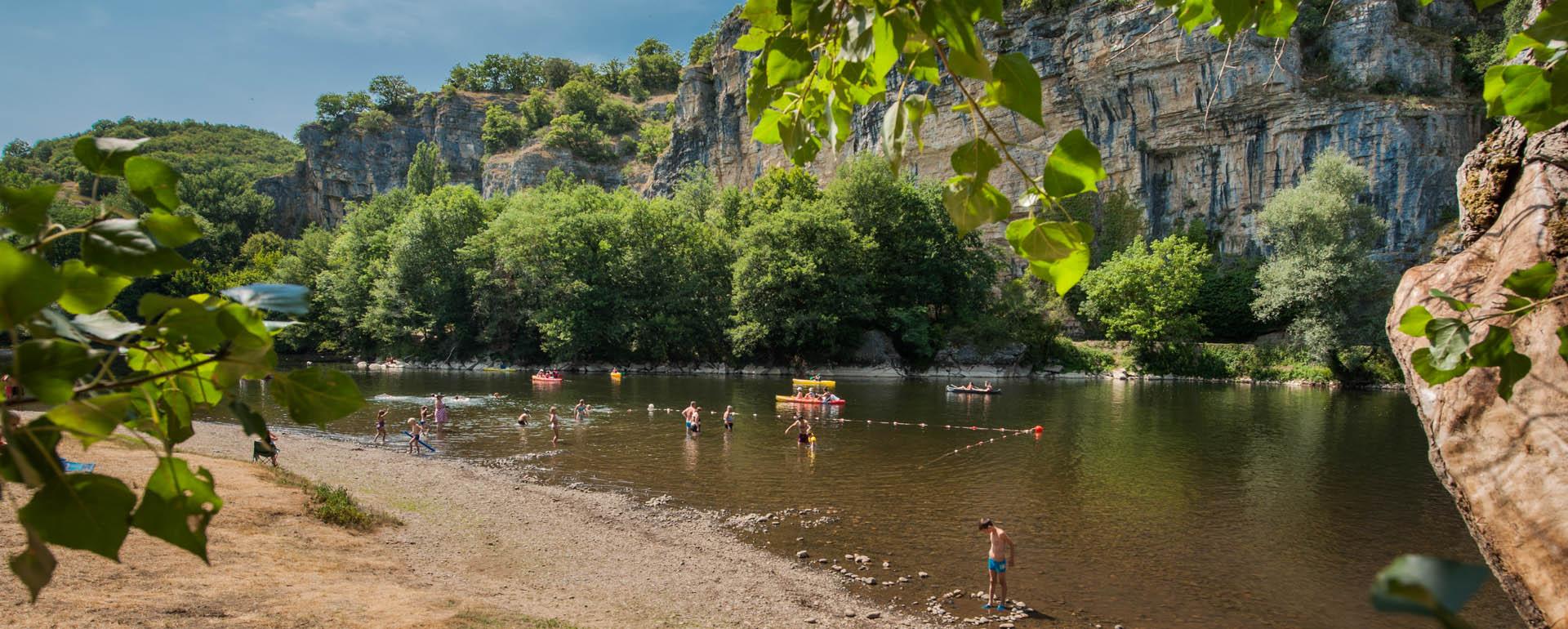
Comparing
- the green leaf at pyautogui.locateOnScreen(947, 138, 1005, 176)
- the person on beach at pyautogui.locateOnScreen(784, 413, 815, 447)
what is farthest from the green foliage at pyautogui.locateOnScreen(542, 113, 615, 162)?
the green leaf at pyautogui.locateOnScreen(947, 138, 1005, 176)

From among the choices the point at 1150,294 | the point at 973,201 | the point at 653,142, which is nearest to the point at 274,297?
the point at 973,201

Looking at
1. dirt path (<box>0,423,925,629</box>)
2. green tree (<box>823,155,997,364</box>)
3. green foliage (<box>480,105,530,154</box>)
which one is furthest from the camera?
green foliage (<box>480,105,530,154</box>)

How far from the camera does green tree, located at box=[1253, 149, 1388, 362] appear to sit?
39094 mm

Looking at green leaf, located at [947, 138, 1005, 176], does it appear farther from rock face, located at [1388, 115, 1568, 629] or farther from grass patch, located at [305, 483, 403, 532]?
grass patch, located at [305, 483, 403, 532]

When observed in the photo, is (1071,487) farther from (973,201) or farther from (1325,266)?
(1325,266)

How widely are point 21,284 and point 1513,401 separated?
10.4 ft

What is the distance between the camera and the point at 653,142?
88.4 metres

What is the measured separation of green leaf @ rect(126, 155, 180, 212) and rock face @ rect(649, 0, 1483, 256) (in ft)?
157

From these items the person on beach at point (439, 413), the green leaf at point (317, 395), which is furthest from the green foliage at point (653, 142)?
the green leaf at point (317, 395)

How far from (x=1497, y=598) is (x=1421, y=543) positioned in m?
2.76

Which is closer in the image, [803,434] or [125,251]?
[125,251]

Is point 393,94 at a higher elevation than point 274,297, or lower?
higher

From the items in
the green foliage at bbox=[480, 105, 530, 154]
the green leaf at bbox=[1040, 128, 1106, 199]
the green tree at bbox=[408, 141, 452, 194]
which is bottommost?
the green leaf at bbox=[1040, 128, 1106, 199]

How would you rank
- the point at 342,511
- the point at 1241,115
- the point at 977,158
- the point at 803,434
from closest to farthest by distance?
the point at 977,158
the point at 342,511
the point at 803,434
the point at 1241,115
